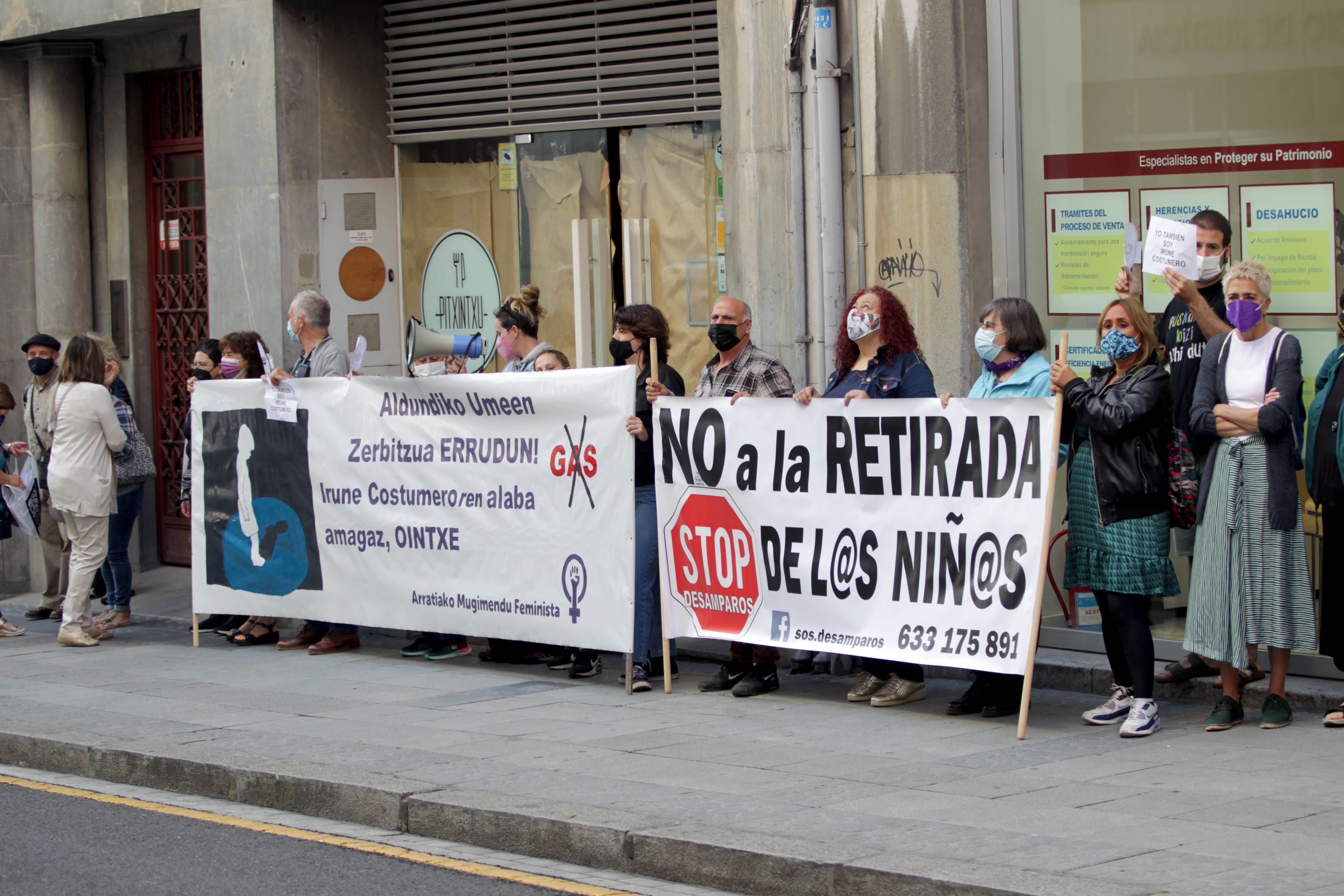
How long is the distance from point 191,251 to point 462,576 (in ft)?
21.1

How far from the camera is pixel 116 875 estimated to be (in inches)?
223

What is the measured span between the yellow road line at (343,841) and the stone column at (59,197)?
7.77 m

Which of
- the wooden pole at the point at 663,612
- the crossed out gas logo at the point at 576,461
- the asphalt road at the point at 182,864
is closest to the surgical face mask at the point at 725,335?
the wooden pole at the point at 663,612

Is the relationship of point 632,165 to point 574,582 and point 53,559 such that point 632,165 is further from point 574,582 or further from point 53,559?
point 53,559

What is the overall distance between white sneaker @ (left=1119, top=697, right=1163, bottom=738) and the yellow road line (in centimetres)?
260

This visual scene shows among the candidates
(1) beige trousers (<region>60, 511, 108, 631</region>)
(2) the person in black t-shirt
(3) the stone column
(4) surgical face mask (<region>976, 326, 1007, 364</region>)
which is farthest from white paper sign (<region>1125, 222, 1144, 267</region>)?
(3) the stone column

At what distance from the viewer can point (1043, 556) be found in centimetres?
A: 686

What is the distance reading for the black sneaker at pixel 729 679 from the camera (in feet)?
27.4

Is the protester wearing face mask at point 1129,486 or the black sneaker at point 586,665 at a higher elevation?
the protester wearing face mask at point 1129,486

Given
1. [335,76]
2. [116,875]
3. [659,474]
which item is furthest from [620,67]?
[116,875]

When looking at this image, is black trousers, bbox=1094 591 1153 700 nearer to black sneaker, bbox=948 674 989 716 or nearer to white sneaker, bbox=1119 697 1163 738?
white sneaker, bbox=1119 697 1163 738

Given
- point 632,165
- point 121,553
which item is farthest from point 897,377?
point 121,553

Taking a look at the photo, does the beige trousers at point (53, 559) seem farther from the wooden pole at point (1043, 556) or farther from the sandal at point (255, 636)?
the wooden pole at point (1043, 556)

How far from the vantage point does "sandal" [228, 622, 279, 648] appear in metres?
10.6
